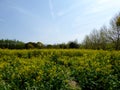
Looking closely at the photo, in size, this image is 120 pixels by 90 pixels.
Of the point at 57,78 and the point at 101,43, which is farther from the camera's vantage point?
the point at 101,43

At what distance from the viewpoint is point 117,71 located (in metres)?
10.6

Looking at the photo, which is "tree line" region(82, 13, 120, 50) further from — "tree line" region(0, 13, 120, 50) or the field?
the field

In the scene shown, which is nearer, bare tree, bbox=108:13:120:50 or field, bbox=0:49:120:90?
field, bbox=0:49:120:90

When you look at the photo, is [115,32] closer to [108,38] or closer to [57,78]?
[108,38]

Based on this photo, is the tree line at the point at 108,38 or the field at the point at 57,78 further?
the tree line at the point at 108,38

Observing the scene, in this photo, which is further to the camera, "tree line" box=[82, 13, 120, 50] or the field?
"tree line" box=[82, 13, 120, 50]

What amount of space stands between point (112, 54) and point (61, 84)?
6.26 metres

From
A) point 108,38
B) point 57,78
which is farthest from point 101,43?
point 57,78

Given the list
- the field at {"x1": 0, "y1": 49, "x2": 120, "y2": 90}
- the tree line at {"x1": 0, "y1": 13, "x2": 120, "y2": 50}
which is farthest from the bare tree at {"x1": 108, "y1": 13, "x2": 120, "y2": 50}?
the field at {"x1": 0, "y1": 49, "x2": 120, "y2": 90}

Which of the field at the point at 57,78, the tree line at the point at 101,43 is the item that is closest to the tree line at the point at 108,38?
the tree line at the point at 101,43

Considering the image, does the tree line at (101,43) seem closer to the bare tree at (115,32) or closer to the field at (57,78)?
the bare tree at (115,32)

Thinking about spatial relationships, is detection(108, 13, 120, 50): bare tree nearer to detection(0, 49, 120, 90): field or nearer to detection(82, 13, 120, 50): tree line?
detection(82, 13, 120, 50): tree line

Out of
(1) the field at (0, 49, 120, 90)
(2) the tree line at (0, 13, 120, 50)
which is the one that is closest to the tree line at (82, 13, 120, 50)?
(2) the tree line at (0, 13, 120, 50)

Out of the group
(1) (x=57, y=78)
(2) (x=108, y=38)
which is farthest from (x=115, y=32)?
(1) (x=57, y=78)
